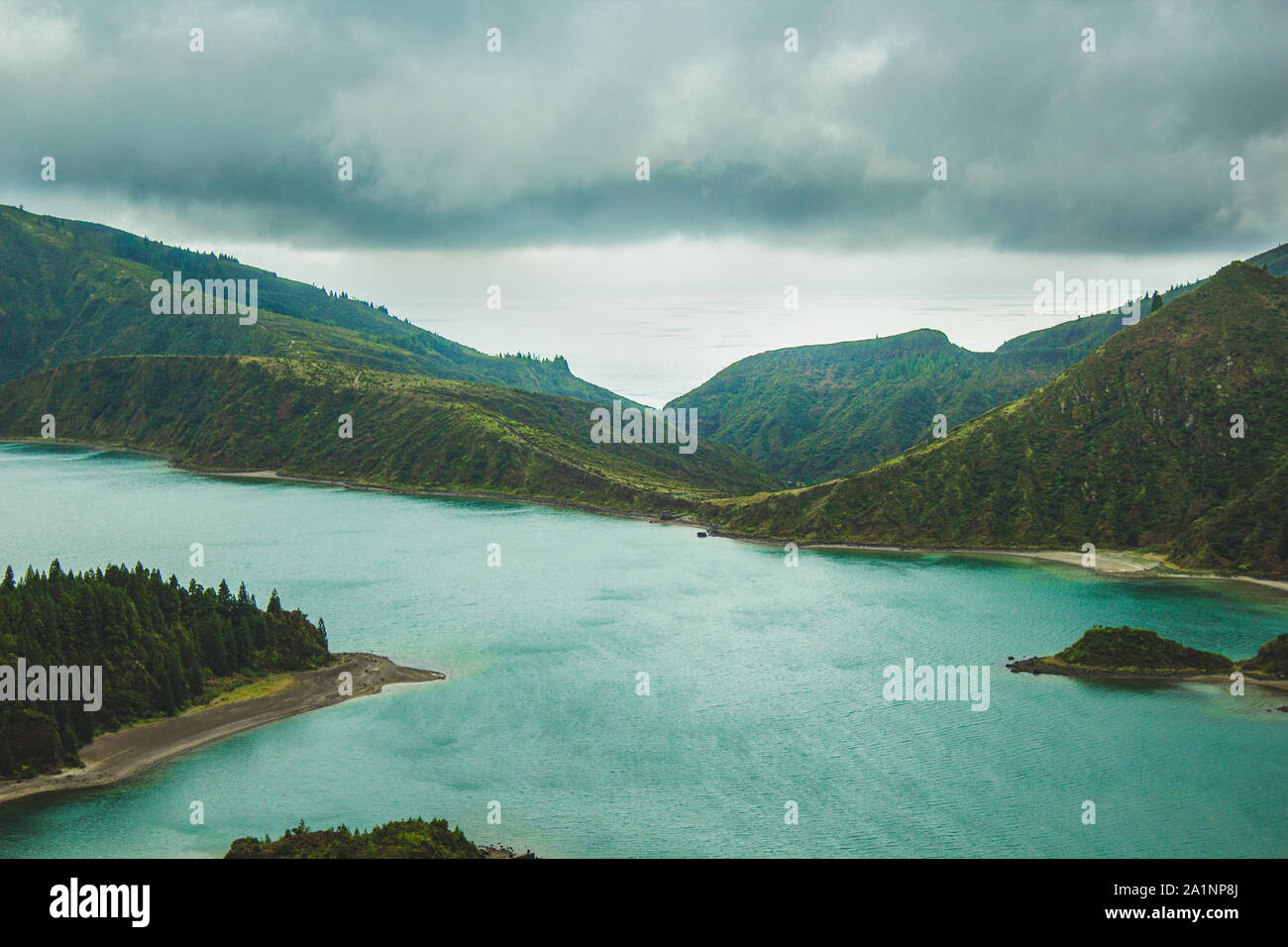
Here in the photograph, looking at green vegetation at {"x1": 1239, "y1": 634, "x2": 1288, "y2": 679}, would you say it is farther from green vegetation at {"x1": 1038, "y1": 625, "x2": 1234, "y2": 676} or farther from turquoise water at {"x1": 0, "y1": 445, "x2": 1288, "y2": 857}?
turquoise water at {"x1": 0, "y1": 445, "x2": 1288, "y2": 857}

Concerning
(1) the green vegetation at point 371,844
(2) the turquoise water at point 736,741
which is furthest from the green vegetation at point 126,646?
(1) the green vegetation at point 371,844

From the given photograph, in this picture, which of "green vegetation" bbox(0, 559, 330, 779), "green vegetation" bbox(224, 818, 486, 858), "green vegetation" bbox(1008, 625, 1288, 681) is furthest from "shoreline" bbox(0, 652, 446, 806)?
"green vegetation" bbox(1008, 625, 1288, 681)

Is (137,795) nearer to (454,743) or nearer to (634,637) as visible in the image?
(454,743)

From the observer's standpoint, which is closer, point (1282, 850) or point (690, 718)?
point (1282, 850)

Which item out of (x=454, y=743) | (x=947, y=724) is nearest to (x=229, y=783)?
(x=454, y=743)

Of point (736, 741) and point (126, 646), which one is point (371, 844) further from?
point (126, 646)

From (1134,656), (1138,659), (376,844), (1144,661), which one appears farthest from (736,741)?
(1144,661)
